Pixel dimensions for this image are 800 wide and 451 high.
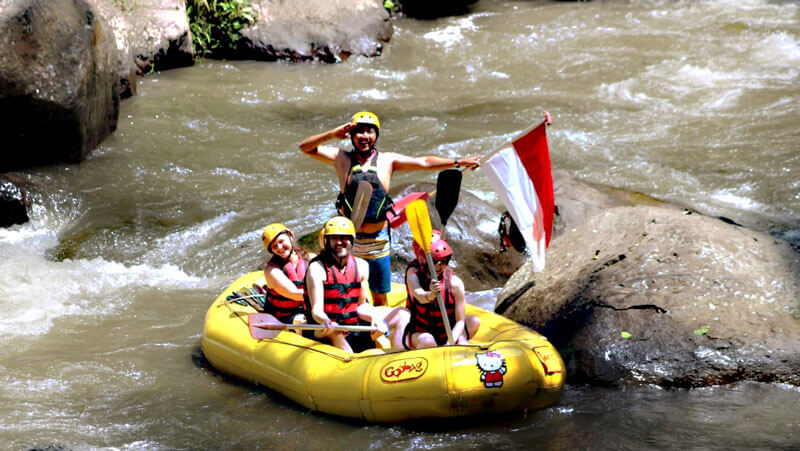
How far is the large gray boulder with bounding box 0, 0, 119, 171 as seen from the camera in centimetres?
871

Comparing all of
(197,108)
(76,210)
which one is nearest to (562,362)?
(76,210)

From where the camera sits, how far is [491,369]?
4625mm

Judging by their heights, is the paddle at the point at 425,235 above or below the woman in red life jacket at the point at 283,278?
above

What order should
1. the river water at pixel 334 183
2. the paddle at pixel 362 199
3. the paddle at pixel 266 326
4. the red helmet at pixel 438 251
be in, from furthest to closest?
the paddle at pixel 362 199 < the paddle at pixel 266 326 < the red helmet at pixel 438 251 < the river water at pixel 334 183

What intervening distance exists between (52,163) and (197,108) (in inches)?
92.2

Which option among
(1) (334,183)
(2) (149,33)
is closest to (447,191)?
(1) (334,183)

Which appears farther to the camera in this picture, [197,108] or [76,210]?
[197,108]

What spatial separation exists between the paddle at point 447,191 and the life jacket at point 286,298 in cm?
108

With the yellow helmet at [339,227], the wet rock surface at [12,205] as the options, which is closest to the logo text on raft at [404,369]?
the yellow helmet at [339,227]

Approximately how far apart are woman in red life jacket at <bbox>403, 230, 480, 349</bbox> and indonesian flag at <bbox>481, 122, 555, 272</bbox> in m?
0.49

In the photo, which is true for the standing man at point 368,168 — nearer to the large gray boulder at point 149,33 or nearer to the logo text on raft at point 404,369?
the logo text on raft at point 404,369

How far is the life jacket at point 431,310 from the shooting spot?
5.12 metres

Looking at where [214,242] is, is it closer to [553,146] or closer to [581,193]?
[581,193]

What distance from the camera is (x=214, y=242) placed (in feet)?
26.9
